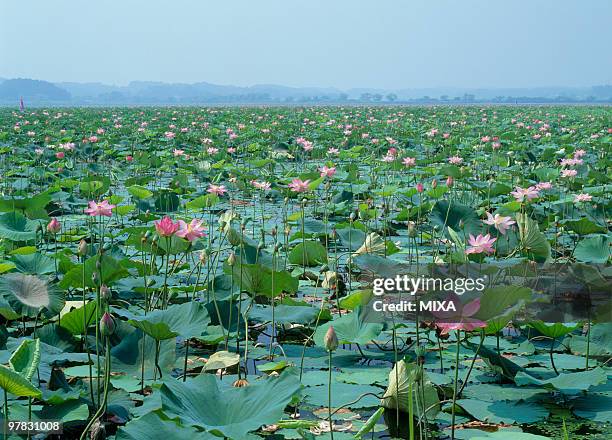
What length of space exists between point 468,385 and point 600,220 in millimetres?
2458

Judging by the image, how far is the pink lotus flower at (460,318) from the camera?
1.77m

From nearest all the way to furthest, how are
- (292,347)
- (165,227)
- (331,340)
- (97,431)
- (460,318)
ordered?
(97,431)
(331,340)
(460,318)
(165,227)
(292,347)

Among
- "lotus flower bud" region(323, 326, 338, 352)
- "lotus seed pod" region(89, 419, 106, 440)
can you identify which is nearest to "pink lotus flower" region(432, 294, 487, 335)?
"lotus flower bud" region(323, 326, 338, 352)

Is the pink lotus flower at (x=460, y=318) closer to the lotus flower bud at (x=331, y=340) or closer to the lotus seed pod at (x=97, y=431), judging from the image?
the lotus flower bud at (x=331, y=340)

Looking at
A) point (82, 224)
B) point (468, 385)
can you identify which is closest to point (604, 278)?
point (468, 385)

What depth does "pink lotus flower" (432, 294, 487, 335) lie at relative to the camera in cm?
177

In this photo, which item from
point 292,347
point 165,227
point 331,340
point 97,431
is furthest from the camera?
point 292,347

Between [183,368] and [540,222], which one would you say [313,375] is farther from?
[540,222]

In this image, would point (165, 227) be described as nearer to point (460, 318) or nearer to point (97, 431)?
point (97, 431)

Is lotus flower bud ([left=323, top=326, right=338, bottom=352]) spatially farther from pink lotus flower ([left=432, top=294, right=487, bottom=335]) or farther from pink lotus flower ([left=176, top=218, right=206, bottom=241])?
pink lotus flower ([left=176, top=218, right=206, bottom=241])

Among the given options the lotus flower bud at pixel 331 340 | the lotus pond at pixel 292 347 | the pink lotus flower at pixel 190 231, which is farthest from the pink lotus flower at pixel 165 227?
the lotus flower bud at pixel 331 340

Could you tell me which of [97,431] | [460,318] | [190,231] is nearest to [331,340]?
[460,318]

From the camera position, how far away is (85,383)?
2094 millimetres

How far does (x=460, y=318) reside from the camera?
5.96 feet
